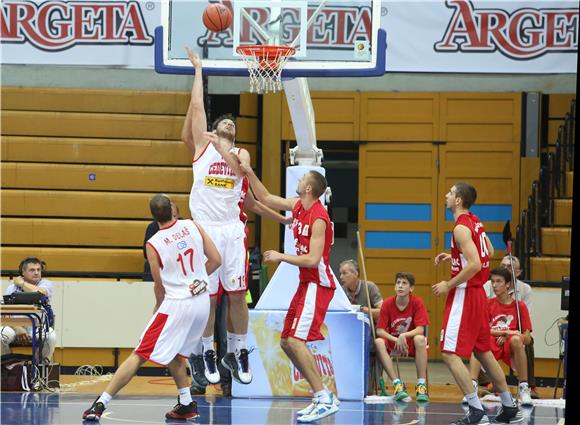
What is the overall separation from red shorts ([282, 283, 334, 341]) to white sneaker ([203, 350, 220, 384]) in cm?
66

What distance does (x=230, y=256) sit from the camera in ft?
29.4

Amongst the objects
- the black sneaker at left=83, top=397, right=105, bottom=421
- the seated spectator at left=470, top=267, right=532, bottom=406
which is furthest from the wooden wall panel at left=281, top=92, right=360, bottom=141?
the black sneaker at left=83, top=397, right=105, bottom=421

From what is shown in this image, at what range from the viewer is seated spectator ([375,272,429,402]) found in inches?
429

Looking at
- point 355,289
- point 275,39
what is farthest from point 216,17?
point 355,289

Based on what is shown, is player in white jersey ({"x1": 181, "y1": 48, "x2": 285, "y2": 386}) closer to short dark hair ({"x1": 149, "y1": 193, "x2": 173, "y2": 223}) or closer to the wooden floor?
short dark hair ({"x1": 149, "y1": 193, "x2": 173, "y2": 223})

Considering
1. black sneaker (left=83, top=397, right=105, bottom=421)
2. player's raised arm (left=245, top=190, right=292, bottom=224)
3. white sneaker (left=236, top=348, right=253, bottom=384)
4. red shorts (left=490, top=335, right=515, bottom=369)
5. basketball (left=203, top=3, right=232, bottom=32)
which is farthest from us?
red shorts (left=490, top=335, right=515, bottom=369)

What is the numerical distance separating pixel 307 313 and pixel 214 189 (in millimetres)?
1241

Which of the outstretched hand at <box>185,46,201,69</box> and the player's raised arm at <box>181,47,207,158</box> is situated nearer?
the player's raised arm at <box>181,47,207,158</box>

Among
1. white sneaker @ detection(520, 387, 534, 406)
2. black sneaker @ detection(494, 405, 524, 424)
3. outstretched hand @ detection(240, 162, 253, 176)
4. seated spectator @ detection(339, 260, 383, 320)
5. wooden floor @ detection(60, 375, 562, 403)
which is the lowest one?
wooden floor @ detection(60, 375, 562, 403)

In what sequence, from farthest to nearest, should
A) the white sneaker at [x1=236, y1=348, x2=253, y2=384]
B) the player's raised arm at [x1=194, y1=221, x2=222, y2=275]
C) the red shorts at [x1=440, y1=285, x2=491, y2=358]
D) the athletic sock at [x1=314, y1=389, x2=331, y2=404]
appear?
the white sneaker at [x1=236, y1=348, x2=253, y2=384] < the athletic sock at [x1=314, y1=389, x2=331, y2=404] < the red shorts at [x1=440, y1=285, x2=491, y2=358] < the player's raised arm at [x1=194, y1=221, x2=222, y2=275]

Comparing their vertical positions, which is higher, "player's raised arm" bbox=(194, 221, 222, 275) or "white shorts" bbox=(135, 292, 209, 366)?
"player's raised arm" bbox=(194, 221, 222, 275)

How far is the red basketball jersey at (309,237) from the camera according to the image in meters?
8.91

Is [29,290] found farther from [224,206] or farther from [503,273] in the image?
[503,273]

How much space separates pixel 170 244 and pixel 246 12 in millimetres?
2446
